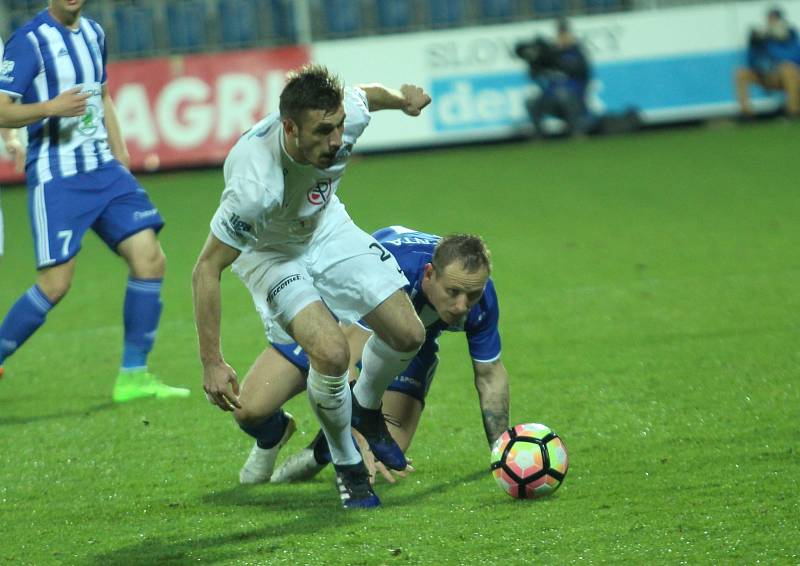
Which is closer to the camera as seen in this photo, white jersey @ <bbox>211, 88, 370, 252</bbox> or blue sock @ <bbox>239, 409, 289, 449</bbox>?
white jersey @ <bbox>211, 88, 370, 252</bbox>

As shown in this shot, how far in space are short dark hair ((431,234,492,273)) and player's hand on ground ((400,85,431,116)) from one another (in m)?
0.69

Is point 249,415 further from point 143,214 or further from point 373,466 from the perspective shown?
point 143,214

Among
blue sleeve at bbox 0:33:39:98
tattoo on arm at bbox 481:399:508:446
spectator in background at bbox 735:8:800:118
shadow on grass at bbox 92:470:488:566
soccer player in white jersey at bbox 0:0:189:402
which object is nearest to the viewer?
shadow on grass at bbox 92:470:488:566

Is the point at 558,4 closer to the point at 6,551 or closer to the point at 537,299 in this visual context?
the point at 537,299

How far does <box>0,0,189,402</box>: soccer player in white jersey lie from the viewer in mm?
6301

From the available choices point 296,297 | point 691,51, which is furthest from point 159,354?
point 691,51

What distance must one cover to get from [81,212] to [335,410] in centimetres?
248

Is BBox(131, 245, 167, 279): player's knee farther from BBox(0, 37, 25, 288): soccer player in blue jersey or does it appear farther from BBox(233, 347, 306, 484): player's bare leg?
BBox(233, 347, 306, 484): player's bare leg

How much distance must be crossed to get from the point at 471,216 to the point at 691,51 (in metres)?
8.04

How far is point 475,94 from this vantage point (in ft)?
61.6

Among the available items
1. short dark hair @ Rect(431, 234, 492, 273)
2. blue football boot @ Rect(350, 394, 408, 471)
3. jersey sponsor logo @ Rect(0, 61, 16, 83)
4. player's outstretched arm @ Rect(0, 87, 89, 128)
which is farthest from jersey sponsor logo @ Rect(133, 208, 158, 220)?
short dark hair @ Rect(431, 234, 492, 273)

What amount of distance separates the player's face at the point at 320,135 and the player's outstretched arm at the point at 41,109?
81.2 inches

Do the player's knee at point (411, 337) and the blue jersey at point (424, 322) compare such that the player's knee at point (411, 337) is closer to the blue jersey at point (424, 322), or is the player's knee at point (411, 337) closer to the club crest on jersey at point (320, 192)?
the blue jersey at point (424, 322)

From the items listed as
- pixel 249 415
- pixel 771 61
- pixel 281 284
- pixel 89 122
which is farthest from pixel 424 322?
pixel 771 61
